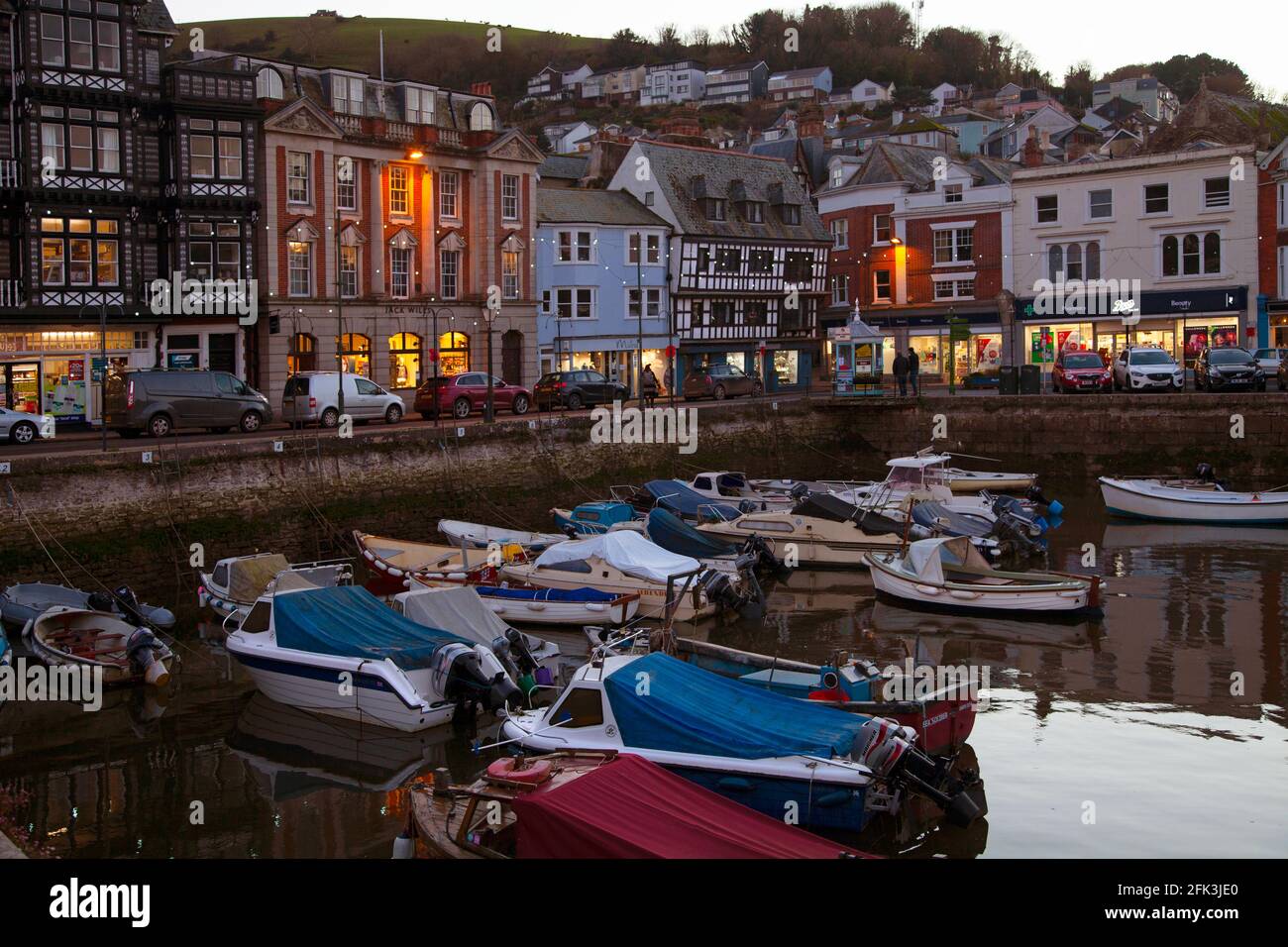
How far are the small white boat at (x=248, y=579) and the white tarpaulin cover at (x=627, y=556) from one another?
4476mm

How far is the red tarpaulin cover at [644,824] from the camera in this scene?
1196 cm

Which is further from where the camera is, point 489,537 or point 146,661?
point 489,537

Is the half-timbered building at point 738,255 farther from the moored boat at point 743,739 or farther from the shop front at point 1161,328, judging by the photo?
the moored boat at point 743,739

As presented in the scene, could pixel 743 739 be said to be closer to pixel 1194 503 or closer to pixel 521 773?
pixel 521 773

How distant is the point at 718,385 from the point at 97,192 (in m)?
23.3

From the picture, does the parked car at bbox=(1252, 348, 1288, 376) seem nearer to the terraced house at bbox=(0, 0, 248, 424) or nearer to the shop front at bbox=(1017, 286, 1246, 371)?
the shop front at bbox=(1017, 286, 1246, 371)

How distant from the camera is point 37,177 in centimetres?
4047

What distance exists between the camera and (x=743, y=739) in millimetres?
14969

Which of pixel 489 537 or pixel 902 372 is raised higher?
pixel 902 372

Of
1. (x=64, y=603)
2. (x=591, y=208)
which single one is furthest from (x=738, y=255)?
(x=64, y=603)

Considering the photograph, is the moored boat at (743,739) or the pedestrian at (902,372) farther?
the pedestrian at (902,372)

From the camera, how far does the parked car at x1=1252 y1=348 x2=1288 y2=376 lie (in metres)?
46.7

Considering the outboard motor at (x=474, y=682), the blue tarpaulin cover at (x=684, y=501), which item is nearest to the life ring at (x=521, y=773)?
the outboard motor at (x=474, y=682)
